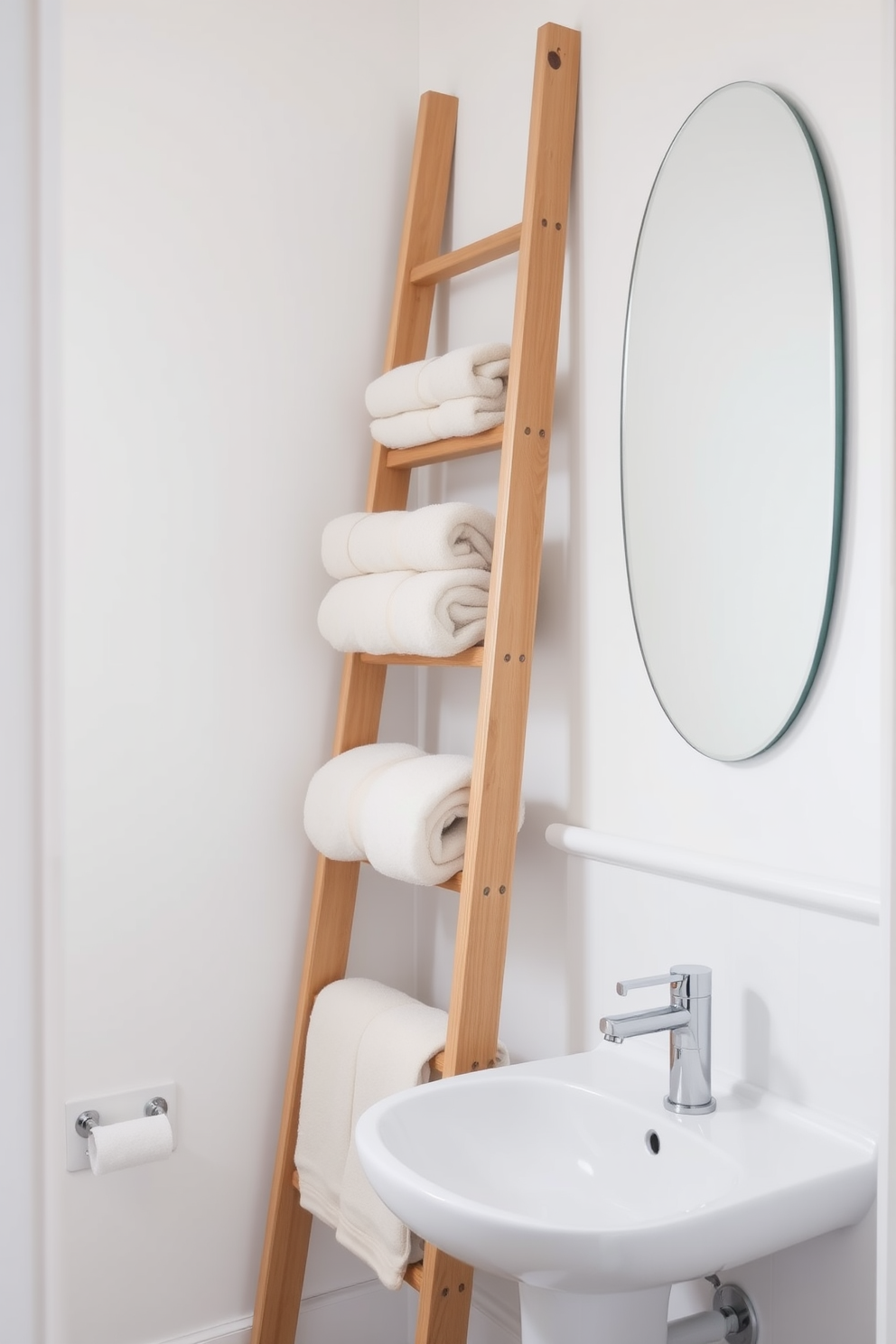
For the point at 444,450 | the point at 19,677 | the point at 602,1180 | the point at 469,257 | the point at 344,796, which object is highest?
the point at 469,257

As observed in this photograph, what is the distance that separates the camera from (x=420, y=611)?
1.48 meters

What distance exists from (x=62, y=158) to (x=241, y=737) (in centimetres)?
84

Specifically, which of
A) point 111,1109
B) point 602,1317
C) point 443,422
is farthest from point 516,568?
point 111,1109

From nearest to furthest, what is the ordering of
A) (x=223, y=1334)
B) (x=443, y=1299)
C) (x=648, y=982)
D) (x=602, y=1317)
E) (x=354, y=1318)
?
1. (x=602, y=1317)
2. (x=648, y=982)
3. (x=443, y=1299)
4. (x=223, y=1334)
5. (x=354, y=1318)

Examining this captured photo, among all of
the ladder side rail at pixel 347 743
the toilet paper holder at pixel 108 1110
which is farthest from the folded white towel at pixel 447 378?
the toilet paper holder at pixel 108 1110

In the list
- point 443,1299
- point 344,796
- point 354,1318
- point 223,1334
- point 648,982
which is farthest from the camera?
point 354,1318

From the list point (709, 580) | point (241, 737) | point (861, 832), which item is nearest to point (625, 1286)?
point (861, 832)

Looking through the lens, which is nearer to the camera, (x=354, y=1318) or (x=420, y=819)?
(x=420, y=819)

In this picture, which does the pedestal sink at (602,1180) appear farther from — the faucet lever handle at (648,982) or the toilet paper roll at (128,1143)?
the toilet paper roll at (128,1143)

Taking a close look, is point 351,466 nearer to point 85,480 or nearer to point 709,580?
point 85,480

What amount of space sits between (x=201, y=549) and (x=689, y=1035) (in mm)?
954

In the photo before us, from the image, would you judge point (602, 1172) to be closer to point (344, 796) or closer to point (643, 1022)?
point (643, 1022)

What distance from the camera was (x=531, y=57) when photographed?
5.37ft

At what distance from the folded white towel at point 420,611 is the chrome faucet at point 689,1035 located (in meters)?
0.50
